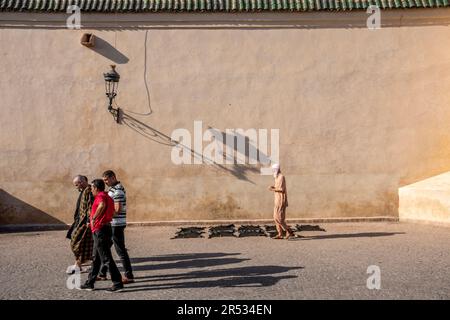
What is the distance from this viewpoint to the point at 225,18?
520 inches

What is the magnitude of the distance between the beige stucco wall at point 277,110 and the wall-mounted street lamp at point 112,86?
0.58 ft

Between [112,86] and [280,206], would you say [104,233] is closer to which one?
[280,206]

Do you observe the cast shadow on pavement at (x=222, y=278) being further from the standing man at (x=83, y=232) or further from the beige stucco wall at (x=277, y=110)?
the beige stucco wall at (x=277, y=110)

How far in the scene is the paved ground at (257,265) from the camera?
6676 millimetres

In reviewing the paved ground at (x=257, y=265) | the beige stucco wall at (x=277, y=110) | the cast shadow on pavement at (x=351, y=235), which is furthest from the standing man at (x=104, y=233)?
the beige stucco wall at (x=277, y=110)

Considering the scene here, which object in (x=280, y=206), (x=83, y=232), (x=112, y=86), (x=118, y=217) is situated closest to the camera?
(x=118, y=217)

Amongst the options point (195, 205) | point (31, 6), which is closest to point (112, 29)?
point (31, 6)

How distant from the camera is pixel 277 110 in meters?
13.2

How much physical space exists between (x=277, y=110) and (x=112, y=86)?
4.00 meters

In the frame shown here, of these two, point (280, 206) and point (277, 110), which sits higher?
point (277, 110)

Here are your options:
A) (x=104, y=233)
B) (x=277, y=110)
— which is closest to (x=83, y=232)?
(x=104, y=233)

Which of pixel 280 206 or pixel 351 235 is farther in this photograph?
pixel 351 235

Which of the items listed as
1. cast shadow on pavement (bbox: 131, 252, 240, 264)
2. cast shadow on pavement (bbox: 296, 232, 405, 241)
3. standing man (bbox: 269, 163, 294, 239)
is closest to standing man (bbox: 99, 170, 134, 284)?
cast shadow on pavement (bbox: 131, 252, 240, 264)

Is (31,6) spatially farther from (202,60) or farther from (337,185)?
(337,185)
